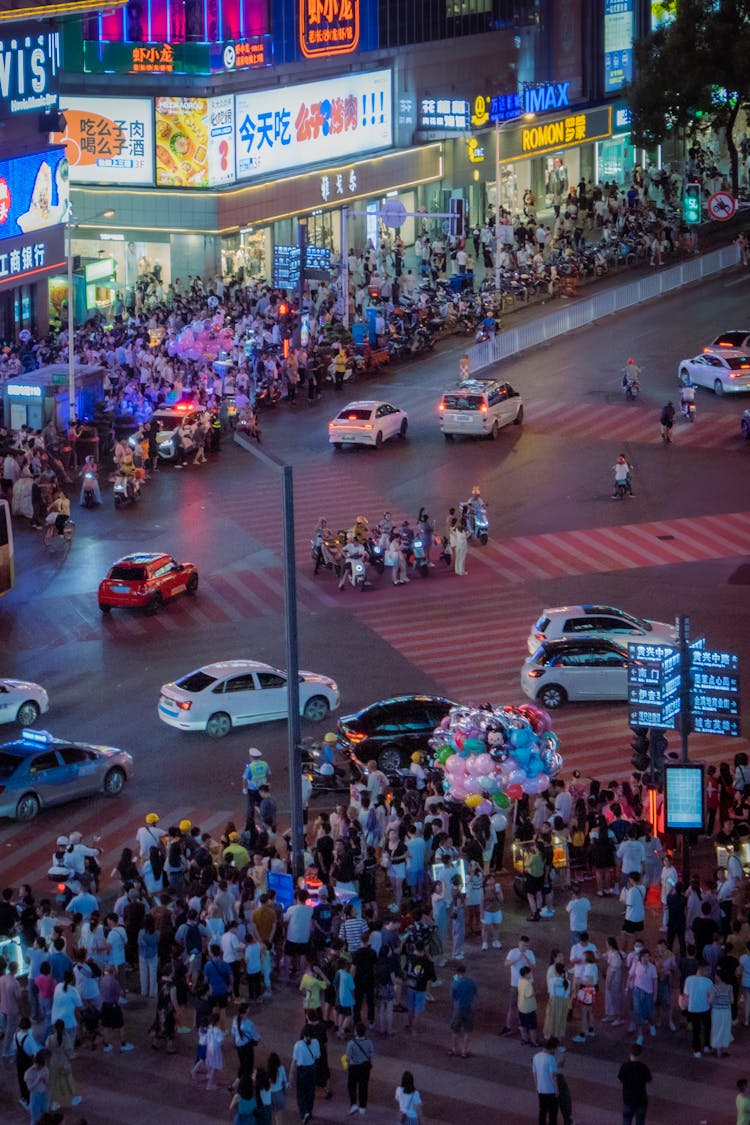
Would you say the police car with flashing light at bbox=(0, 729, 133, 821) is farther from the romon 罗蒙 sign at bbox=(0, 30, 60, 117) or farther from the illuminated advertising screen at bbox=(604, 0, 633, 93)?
the illuminated advertising screen at bbox=(604, 0, 633, 93)

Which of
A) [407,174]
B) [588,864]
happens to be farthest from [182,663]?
[407,174]

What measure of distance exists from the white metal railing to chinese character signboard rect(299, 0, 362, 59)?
15.2 meters

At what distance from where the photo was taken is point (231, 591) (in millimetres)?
49031

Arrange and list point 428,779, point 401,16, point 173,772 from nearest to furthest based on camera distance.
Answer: point 428,779, point 173,772, point 401,16

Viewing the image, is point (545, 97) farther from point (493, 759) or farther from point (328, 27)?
point (493, 759)

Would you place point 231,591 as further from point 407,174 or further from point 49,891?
point 407,174

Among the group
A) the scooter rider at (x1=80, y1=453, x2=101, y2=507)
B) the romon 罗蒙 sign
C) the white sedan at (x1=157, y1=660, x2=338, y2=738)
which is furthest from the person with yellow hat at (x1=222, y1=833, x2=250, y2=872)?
the romon 罗蒙 sign

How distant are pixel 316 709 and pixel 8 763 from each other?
6928mm

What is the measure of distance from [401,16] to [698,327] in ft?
74.2

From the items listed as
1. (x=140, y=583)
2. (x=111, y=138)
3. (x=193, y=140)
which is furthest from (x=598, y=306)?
(x=140, y=583)

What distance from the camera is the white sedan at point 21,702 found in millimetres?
40375

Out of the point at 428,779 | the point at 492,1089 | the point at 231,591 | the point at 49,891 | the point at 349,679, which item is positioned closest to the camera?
the point at 492,1089

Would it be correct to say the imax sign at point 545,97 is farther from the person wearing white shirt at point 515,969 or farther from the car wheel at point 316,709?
the person wearing white shirt at point 515,969

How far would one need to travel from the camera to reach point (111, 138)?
80.8 metres
